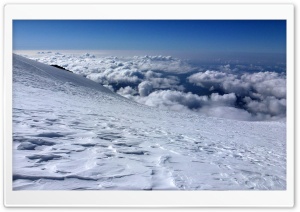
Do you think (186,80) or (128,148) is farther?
(186,80)

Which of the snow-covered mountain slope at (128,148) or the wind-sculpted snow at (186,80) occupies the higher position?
the wind-sculpted snow at (186,80)

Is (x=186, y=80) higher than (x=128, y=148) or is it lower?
higher

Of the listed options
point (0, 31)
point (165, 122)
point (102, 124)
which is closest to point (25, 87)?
point (0, 31)

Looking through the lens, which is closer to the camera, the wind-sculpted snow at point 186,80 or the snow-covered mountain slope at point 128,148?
the snow-covered mountain slope at point 128,148
